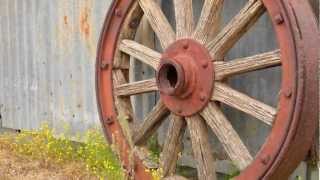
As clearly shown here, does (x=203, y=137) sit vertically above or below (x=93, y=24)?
below

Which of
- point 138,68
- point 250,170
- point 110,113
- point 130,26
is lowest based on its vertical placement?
point 250,170

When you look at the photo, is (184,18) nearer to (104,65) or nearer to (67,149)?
(104,65)

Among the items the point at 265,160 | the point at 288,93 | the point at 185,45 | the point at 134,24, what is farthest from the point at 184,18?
the point at 265,160

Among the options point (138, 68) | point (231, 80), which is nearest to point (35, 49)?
point (138, 68)

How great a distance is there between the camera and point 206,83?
386 centimetres

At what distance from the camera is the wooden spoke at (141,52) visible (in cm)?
433

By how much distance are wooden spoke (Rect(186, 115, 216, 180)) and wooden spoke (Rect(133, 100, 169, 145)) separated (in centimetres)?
34

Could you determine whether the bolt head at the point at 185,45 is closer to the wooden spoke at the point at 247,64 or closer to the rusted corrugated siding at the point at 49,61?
the wooden spoke at the point at 247,64

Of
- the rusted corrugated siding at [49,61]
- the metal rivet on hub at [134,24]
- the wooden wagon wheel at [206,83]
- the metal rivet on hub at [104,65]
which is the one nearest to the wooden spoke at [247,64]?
the wooden wagon wheel at [206,83]

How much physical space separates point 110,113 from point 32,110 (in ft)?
6.50

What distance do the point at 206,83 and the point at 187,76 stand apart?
141 mm

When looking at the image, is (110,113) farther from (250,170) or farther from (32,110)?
(32,110)

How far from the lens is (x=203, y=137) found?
4.00 m

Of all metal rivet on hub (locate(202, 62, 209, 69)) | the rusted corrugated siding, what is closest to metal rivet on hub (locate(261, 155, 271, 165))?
metal rivet on hub (locate(202, 62, 209, 69))
